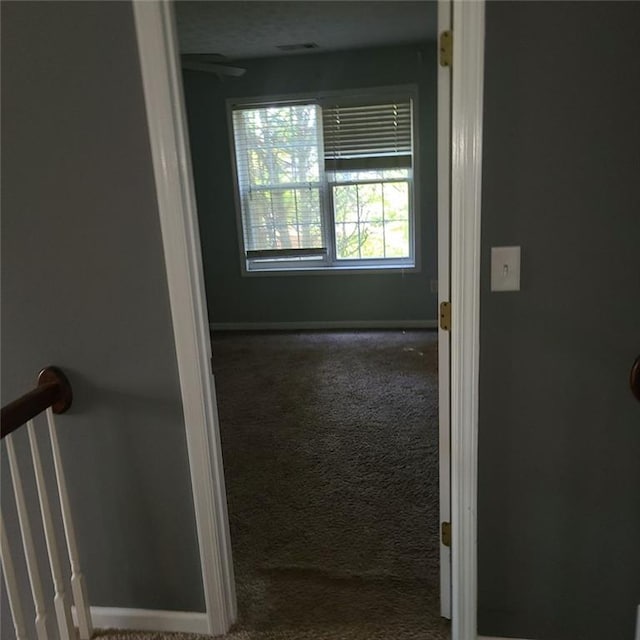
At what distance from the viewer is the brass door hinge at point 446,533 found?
5.74 ft

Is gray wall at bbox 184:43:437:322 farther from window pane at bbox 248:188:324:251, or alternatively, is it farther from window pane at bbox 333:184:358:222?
window pane at bbox 333:184:358:222

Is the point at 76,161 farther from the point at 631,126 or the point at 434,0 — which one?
the point at 434,0

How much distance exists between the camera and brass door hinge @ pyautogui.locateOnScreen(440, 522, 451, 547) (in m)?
1.75

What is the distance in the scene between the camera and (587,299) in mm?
1479

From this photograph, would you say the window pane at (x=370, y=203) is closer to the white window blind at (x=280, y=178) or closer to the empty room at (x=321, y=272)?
the empty room at (x=321, y=272)

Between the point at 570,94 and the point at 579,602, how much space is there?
142 centimetres

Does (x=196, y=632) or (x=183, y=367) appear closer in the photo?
(x=183, y=367)

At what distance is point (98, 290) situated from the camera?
5.47 ft

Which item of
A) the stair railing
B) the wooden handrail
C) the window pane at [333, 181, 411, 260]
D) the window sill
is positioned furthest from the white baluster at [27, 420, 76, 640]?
→ the window pane at [333, 181, 411, 260]

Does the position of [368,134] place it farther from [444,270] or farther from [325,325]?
[444,270]

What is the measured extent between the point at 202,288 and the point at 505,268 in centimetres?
85

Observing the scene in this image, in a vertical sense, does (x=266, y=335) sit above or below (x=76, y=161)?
below

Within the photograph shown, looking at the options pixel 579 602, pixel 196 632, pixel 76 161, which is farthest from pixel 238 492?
pixel 76 161

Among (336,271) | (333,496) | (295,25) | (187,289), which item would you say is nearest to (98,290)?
(187,289)
